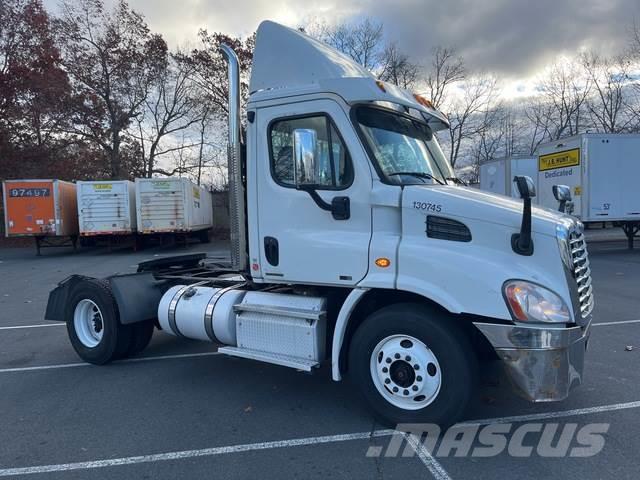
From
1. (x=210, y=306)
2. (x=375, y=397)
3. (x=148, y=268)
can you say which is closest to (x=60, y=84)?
(x=148, y=268)

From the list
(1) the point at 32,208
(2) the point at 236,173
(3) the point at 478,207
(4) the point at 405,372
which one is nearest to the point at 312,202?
(2) the point at 236,173

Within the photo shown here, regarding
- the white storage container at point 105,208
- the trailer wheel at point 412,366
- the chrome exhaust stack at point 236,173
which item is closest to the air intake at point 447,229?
the trailer wheel at point 412,366

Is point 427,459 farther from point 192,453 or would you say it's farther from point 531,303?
point 192,453

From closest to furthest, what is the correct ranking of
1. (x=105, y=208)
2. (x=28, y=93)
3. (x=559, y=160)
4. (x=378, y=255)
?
(x=378, y=255), (x=559, y=160), (x=105, y=208), (x=28, y=93)

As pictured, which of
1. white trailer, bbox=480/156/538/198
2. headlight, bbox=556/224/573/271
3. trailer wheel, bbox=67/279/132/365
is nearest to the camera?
headlight, bbox=556/224/573/271

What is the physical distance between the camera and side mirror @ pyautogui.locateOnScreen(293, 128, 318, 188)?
380 centimetres

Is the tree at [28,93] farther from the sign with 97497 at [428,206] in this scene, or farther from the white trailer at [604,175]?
the sign with 97497 at [428,206]

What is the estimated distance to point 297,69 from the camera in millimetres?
4375

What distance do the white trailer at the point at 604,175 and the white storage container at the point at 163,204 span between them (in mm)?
15776

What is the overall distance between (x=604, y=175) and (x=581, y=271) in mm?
14455

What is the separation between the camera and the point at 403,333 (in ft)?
12.2

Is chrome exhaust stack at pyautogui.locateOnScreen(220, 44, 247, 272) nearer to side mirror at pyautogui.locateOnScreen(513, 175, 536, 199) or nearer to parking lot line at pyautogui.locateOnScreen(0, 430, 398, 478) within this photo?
parking lot line at pyautogui.locateOnScreen(0, 430, 398, 478)

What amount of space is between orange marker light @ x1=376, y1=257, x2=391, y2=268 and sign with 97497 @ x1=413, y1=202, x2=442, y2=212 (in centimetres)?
48

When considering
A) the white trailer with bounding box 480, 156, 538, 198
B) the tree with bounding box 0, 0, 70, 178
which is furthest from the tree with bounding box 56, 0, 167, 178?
the white trailer with bounding box 480, 156, 538, 198
